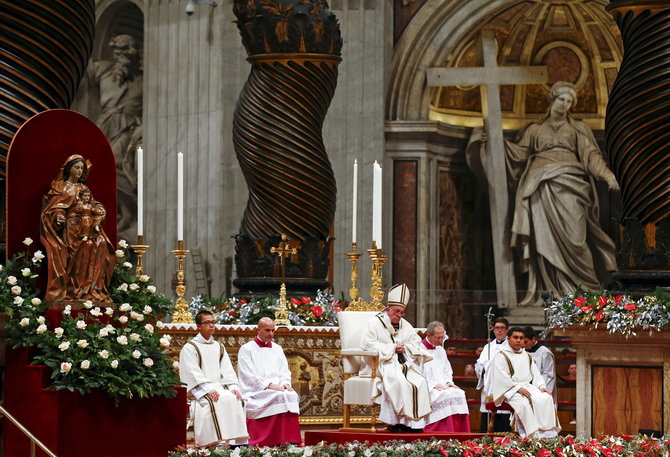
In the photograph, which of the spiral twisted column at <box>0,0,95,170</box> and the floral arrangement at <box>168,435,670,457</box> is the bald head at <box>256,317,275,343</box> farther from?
the spiral twisted column at <box>0,0,95,170</box>

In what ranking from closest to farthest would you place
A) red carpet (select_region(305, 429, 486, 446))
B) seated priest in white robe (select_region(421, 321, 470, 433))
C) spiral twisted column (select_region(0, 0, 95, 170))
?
spiral twisted column (select_region(0, 0, 95, 170)) → red carpet (select_region(305, 429, 486, 446)) → seated priest in white robe (select_region(421, 321, 470, 433))

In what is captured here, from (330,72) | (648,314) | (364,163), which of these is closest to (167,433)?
(648,314)

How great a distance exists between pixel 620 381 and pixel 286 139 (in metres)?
3.47

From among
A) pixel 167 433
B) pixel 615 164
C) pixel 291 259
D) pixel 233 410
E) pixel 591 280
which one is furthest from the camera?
pixel 591 280

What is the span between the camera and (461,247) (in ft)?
62.8

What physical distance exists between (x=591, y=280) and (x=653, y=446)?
824 centimetres

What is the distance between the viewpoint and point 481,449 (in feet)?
31.9

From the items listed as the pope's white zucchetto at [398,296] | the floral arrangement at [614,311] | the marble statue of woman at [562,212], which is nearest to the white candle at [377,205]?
the pope's white zucchetto at [398,296]

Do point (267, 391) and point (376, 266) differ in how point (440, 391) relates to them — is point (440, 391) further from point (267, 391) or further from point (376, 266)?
point (267, 391)

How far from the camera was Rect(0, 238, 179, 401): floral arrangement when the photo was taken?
894cm

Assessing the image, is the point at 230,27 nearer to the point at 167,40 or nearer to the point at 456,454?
the point at 167,40

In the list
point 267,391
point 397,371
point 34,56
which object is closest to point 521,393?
point 397,371

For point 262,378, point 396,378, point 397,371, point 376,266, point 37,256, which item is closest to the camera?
point 37,256

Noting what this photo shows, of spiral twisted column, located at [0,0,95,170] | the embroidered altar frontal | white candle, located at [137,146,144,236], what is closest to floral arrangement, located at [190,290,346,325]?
the embroidered altar frontal
